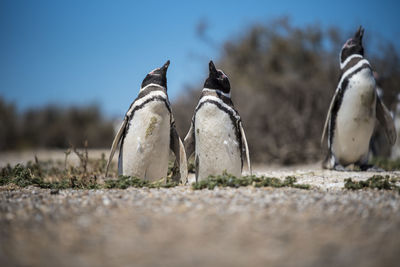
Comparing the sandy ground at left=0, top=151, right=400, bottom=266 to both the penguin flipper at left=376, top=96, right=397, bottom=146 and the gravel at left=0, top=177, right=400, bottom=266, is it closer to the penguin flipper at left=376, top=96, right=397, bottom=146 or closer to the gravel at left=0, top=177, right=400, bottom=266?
the gravel at left=0, top=177, right=400, bottom=266

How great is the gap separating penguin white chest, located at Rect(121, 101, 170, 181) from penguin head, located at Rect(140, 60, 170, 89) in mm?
400

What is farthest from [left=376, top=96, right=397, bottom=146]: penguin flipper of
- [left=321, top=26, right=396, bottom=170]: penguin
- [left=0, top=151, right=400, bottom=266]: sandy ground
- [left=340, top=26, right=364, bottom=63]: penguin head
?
[left=0, top=151, right=400, bottom=266]: sandy ground

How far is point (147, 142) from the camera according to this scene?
4992 millimetres

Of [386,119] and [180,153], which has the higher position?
[386,119]

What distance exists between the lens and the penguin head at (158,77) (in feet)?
17.4

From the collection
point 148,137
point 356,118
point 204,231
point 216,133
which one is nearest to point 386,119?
point 356,118

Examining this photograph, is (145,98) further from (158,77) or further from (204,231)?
(204,231)

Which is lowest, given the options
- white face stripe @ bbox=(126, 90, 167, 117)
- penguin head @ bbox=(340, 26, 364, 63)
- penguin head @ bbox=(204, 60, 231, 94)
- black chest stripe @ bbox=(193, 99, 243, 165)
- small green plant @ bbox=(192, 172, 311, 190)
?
small green plant @ bbox=(192, 172, 311, 190)

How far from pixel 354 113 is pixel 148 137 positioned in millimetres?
3549

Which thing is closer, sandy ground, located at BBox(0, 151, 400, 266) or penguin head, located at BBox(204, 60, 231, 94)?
sandy ground, located at BBox(0, 151, 400, 266)

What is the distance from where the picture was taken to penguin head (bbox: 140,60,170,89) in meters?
5.29

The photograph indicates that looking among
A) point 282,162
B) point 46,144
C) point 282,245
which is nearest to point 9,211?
point 282,245

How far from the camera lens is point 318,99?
13680 mm

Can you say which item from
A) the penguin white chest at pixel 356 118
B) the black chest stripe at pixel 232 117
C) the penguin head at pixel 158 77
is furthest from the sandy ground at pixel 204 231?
the penguin white chest at pixel 356 118
